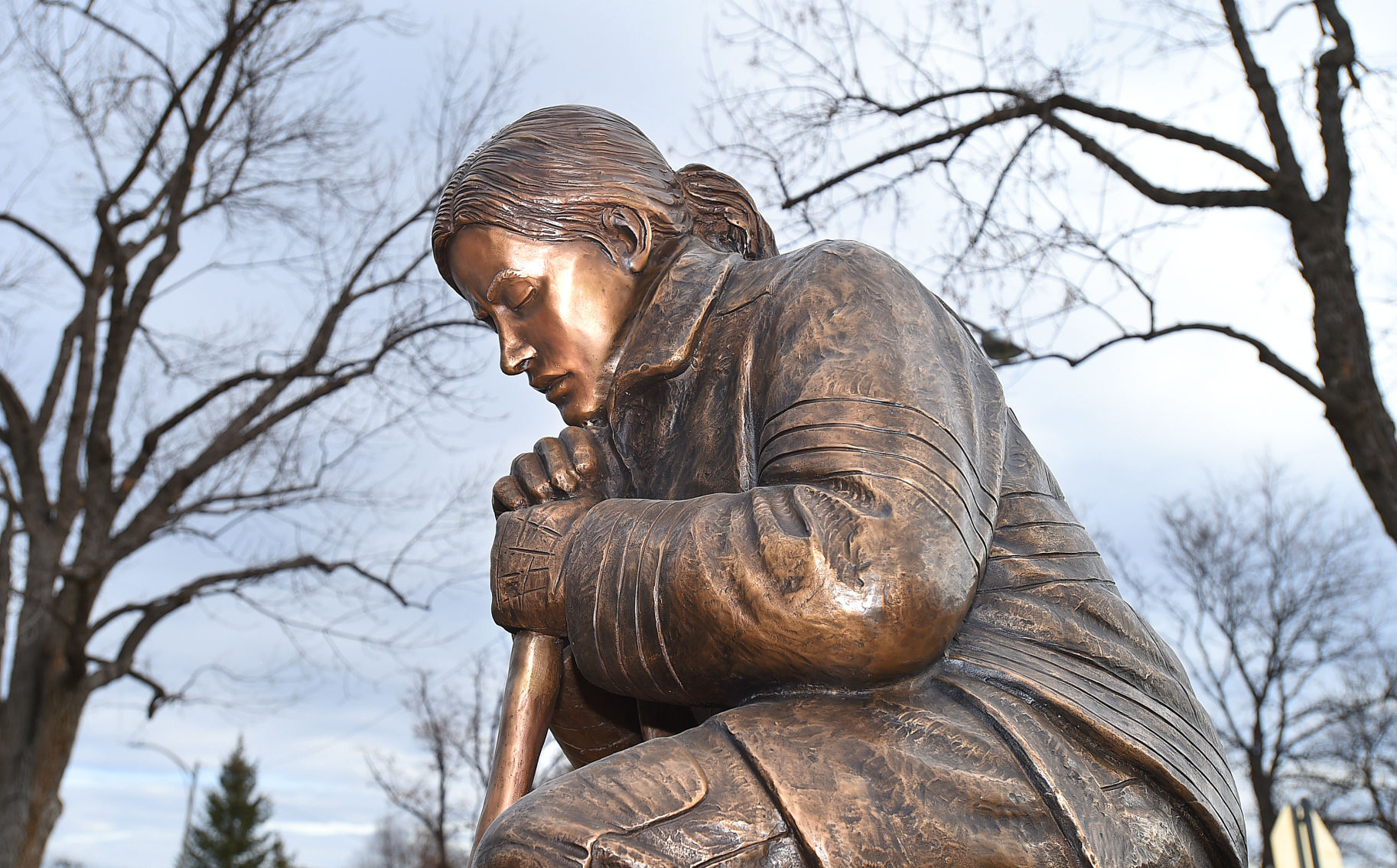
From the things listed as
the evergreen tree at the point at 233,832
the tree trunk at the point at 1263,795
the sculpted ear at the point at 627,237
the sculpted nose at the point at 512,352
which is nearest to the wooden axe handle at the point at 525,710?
the sculpted nose at the point at 512,352

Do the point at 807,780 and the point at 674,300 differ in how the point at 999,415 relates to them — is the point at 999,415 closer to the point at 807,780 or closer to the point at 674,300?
the point at 674,300

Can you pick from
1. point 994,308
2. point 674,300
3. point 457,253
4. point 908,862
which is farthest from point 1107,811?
point 994,308

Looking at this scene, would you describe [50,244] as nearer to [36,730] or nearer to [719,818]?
[36,730]

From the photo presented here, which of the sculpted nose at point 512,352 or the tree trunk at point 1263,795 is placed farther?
the tree trunk at point 1263,795

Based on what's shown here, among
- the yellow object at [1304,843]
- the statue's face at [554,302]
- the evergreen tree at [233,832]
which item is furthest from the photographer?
the evergreen tree at [233,832]

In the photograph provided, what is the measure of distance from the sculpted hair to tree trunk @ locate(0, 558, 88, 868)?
30.3 ft

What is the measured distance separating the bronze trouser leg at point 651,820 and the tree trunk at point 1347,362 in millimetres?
5873

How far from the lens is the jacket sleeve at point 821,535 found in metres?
1.75

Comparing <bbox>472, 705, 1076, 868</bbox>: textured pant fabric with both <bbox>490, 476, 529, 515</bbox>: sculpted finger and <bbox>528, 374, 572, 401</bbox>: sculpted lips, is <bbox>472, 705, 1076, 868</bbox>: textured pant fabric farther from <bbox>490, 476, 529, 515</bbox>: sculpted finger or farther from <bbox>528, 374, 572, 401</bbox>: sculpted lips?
<bbox>528, 374, 572, 401</bbox>: sculpted lips

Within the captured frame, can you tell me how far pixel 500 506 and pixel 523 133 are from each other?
2.57ft

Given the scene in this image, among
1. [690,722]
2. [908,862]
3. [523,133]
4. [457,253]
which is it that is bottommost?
[908,862]

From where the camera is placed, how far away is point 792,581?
175cm

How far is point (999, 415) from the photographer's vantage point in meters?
2.21

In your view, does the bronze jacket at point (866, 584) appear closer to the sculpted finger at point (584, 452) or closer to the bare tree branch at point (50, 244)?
the sculpted finger at point (584, 452)
